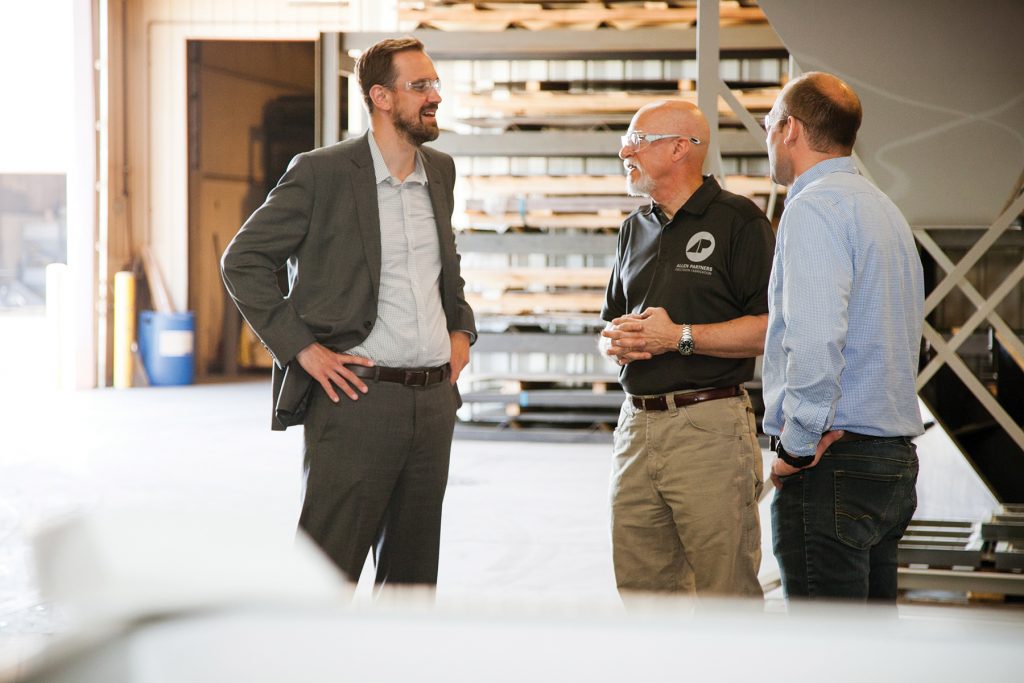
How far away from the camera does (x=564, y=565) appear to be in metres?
5.21

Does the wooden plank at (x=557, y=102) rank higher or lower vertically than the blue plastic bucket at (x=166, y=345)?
higher

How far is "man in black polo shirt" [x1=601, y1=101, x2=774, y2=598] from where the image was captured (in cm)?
289

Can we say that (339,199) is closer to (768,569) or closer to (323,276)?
(323,276)

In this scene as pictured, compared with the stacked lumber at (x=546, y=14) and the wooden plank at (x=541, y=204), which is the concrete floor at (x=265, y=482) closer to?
the wooden plank at (x=541, y=204)

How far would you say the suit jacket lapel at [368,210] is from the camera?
291cm

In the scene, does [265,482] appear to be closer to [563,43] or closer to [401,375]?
[401,375]

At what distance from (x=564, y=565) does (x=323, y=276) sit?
8.93 feet

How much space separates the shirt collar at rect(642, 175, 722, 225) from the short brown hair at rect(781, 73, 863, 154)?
0.46 meters

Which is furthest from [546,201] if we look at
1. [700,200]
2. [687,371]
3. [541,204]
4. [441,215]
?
[687,371]

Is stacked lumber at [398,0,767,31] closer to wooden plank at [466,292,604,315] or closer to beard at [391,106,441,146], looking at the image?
wooden plank at [466,292,604,315]

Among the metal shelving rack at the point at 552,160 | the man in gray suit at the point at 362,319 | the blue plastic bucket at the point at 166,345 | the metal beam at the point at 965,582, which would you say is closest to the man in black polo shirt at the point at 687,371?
the man in gray suit at the point at 362,319

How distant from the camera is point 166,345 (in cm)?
1355

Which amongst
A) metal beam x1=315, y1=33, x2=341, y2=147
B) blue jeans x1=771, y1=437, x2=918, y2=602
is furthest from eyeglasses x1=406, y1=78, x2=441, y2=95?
metal beam x1=315, y1=33, x2=341, y2=147

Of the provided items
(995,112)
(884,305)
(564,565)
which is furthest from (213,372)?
(884,305)
